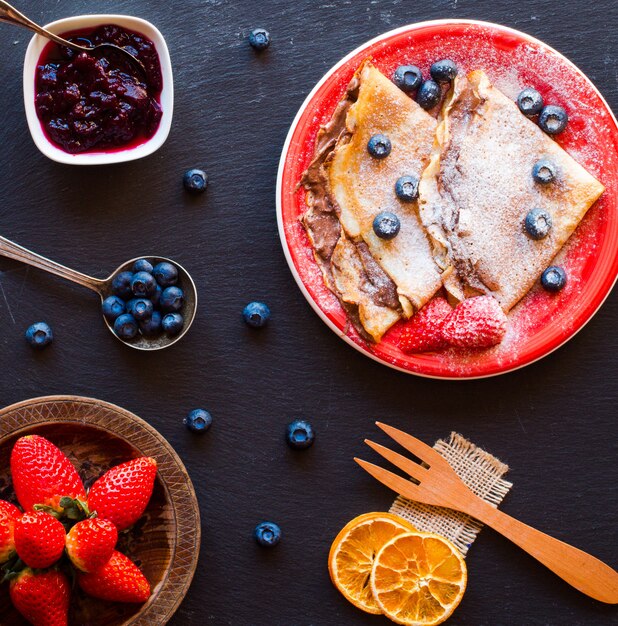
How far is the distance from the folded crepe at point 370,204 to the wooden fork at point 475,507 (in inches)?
17.8

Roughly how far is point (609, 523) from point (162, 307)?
69.4 inches

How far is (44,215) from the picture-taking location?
2.64m

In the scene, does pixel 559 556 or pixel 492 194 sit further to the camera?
pixel 559 556

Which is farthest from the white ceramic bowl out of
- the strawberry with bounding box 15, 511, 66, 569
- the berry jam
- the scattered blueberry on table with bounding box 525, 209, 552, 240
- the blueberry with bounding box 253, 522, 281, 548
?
the blueberry with bounding box 253, 522, 281, 548

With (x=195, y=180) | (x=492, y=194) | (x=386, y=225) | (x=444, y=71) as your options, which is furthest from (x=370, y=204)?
(x=195, y=180)

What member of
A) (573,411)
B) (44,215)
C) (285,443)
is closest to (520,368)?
(573,411)

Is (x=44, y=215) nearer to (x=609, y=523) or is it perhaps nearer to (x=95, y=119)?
(x=95, y=119)

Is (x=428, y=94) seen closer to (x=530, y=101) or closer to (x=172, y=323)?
(x=530, y=101)

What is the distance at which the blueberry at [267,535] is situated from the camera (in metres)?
2.58

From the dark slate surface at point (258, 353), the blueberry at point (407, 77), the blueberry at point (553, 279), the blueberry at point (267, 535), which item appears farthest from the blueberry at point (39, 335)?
the blueberry at point (553, 279)

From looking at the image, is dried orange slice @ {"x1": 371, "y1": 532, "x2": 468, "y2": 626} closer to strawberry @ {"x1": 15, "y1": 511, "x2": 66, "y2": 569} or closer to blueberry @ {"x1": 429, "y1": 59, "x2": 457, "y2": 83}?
strawberry @ {"x1": 15, "y1": 511, "x2": 66, "y2": 569}

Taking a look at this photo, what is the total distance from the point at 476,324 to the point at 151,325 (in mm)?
1074

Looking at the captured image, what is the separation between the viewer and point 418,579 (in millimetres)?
2531

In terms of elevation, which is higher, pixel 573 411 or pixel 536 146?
pixel 536 146
